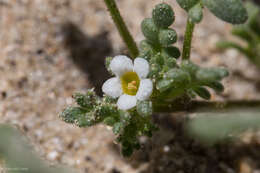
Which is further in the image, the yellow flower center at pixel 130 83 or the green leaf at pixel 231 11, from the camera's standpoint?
the yellow flower center at pixel 130 83

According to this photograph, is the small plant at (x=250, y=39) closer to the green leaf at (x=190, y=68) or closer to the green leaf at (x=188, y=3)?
the green leaf at (x=188, y=3)

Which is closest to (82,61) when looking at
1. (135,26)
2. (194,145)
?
(135,26)

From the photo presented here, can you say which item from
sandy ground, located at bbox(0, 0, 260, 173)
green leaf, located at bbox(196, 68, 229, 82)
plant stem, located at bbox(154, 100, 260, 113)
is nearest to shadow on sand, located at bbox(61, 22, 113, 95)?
sandy ground, located at bbox(0, 0, 260, 173)

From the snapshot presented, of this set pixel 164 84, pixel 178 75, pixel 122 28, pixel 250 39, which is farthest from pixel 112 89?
pixel 250 39

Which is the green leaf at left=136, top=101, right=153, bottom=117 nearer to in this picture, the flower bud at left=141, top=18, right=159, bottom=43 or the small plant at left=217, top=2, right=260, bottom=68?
the flower bud at left=141, top=18, right=159, bottom=43

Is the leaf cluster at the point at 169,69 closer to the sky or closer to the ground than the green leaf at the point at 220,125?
closer to the sky

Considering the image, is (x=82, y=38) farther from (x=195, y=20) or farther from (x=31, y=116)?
(x=195, y=20)

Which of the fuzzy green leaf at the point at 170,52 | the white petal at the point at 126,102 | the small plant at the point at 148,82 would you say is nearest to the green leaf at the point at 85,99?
the small plant at the point at 148,82
